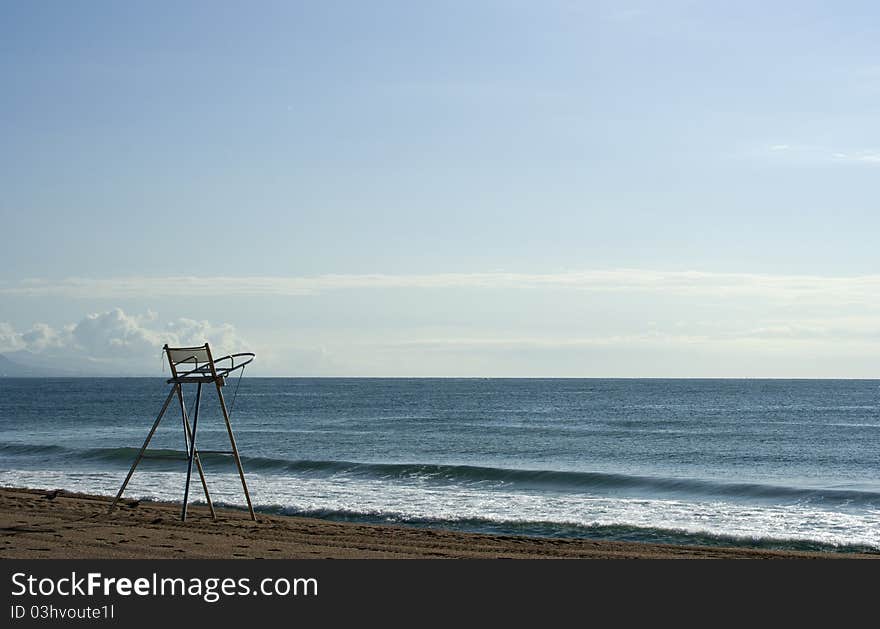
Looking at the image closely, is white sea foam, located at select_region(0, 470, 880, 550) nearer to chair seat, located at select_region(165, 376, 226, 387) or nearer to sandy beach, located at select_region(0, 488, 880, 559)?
sandy beach, located at select_region(0, 488, 880, 559)

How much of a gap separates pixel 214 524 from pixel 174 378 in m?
2.68

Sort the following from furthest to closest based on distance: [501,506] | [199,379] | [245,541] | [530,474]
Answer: [530,474], [501,506], [199,379], [245,541]

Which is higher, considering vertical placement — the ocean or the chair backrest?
the chair backrest

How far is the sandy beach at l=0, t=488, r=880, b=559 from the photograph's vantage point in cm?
1166

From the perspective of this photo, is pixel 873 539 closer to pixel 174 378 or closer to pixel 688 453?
pixel 174 378

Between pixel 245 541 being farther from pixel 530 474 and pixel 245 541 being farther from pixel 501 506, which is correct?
pixel 530 474

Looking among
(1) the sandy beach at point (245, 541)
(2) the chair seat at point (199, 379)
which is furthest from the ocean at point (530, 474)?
(1) the sandy beach at point (245, 541)

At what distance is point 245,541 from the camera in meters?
13.1

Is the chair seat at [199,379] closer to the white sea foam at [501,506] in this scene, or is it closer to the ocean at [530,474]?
the ocean at [530,474]

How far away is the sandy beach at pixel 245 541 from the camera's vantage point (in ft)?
38.2

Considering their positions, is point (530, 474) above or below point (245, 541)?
below

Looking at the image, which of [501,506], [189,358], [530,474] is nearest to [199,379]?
[189,358]

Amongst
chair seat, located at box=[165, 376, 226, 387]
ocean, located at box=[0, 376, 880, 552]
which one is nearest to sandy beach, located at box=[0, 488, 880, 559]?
ocean, located at box=[0, 376, 880, 552]

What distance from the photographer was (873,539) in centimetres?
1691
